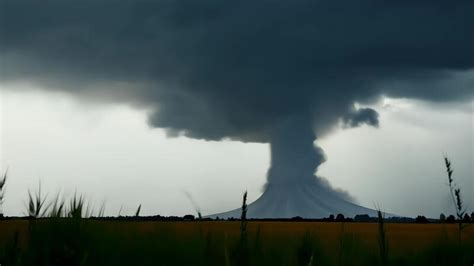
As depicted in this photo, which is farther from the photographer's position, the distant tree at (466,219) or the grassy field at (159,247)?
the distant tree at (466,219)

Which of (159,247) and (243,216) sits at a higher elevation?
(243,216)

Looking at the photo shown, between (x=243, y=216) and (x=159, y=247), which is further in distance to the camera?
(x=159, y=247)

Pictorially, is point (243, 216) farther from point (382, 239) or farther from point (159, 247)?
point (159, 247)

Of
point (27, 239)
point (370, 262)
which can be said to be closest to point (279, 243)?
point (370, 262)

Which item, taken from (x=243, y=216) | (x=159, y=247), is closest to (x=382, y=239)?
(x=243, y=216)

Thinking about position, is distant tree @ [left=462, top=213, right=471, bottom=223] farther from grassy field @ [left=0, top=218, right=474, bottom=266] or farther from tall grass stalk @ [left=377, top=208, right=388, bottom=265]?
tall grass stalk @ [left=377, top=208, right=388, bottom=265]

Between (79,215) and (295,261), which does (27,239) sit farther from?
(295,261)

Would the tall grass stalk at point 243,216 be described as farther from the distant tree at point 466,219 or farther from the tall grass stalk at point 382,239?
the distant tree at point 466,219

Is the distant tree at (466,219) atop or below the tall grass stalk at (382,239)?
atop

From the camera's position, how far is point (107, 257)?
38.1 feet

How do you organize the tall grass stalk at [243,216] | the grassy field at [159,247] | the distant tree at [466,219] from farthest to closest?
1. the distant tree at [466,219]
2. the grassy field at [159,247]
3. the tall grass stalk at [243,216]

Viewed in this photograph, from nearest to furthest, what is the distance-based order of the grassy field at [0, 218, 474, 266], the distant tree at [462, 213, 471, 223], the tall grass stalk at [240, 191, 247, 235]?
the tall grass stalk at [240, 191, 247, 235], the grassy field at [0, 218, 474, 266], the distant tree at [462, 213, 471, 223]

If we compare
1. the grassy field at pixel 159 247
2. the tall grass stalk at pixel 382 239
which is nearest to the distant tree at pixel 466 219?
the grassy field at pixel 159 247

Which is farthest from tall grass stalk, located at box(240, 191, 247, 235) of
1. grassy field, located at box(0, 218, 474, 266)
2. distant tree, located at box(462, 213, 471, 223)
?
distant tree, located at box(462, 213, 471, 223)
